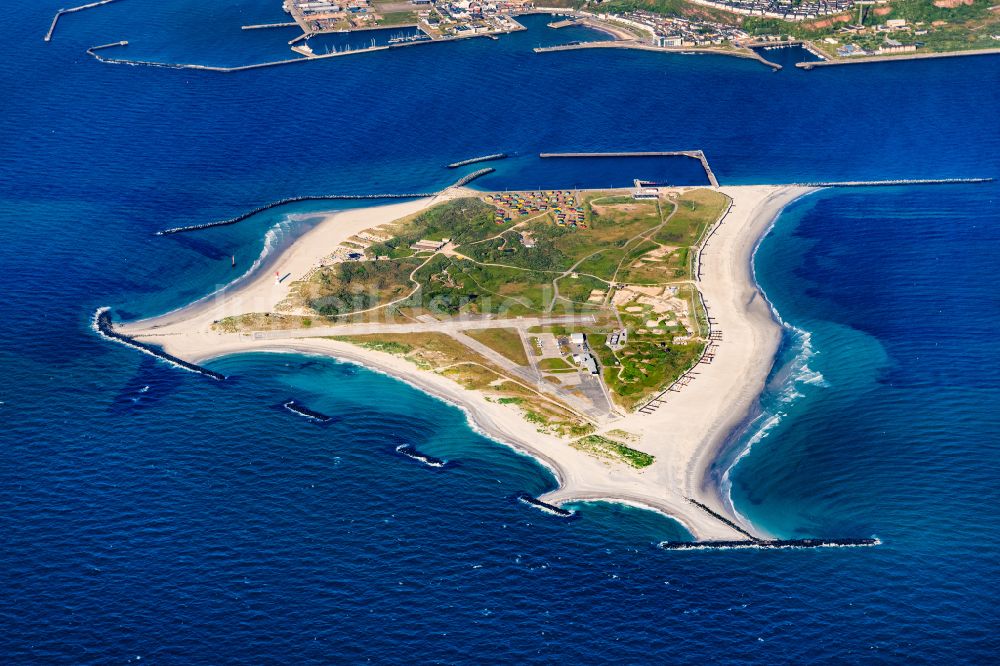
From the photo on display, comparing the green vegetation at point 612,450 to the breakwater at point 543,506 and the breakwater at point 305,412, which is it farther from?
the breakwater at point 305,412

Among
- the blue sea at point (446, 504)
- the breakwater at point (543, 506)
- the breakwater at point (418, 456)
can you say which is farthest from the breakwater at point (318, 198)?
the breakwater at point (543, 506)

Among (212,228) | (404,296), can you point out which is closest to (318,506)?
(404,296)

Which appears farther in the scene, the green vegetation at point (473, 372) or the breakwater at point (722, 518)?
the green vegetation at point (473, 372)

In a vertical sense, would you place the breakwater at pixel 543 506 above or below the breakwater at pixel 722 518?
below

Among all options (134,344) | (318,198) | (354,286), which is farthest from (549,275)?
(134,344)

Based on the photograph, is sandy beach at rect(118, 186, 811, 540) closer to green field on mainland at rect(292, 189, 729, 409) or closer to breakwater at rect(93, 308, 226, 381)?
breakwater at rect(93, 308, 226, 381)

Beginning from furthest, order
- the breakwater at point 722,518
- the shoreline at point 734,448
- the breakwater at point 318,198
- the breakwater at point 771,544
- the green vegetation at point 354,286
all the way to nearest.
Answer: the breakwater at point 318,198 < the green vegetation at point 354,286 < the shoreline at point 734,448 < the breakwater at point 722,518 < the breakwater at point 771,544

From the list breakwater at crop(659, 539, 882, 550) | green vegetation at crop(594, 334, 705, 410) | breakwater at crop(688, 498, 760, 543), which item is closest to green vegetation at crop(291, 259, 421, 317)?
green vegetation at crop(594, 334, 705, 410)

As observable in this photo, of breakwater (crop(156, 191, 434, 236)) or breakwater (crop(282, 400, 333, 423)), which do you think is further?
breakwater (crop(156, 191, 434, 236))
